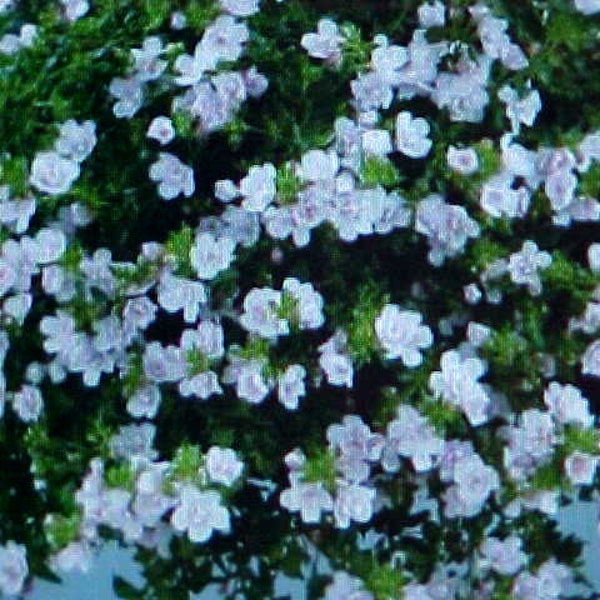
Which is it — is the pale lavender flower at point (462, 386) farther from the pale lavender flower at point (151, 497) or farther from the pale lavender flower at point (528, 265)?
the pale lavender flower at point (151, 497)

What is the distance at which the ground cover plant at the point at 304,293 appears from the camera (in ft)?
6.89

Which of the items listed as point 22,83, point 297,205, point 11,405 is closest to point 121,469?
point 11,405

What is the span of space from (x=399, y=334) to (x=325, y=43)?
1.35 ft

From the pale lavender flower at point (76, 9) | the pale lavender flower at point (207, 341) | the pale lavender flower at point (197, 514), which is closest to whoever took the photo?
the pale lavender flower at point (197, 514)

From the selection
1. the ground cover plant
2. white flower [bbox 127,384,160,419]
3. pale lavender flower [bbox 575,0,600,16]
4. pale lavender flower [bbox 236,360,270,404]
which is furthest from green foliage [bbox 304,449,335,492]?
pale lavender flower [bbox 575,0,600,16]

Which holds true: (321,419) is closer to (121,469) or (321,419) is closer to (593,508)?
(121,469)

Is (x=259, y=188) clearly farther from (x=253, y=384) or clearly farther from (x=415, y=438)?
(x=415, y=438)

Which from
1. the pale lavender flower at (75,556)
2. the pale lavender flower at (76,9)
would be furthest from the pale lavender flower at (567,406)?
the pale lavender flower at (76,9)

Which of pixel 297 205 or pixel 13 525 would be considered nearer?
pixel 297 205

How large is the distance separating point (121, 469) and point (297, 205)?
0.41 meters

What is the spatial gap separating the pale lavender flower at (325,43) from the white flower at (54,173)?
357 mm

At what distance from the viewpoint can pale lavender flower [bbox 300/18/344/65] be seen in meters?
2.16

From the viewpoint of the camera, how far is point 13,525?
2.25 metres

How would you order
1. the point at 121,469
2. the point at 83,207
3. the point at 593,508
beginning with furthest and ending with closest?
the point at 593,508 < the point at 83,207 < the point at 121,469
